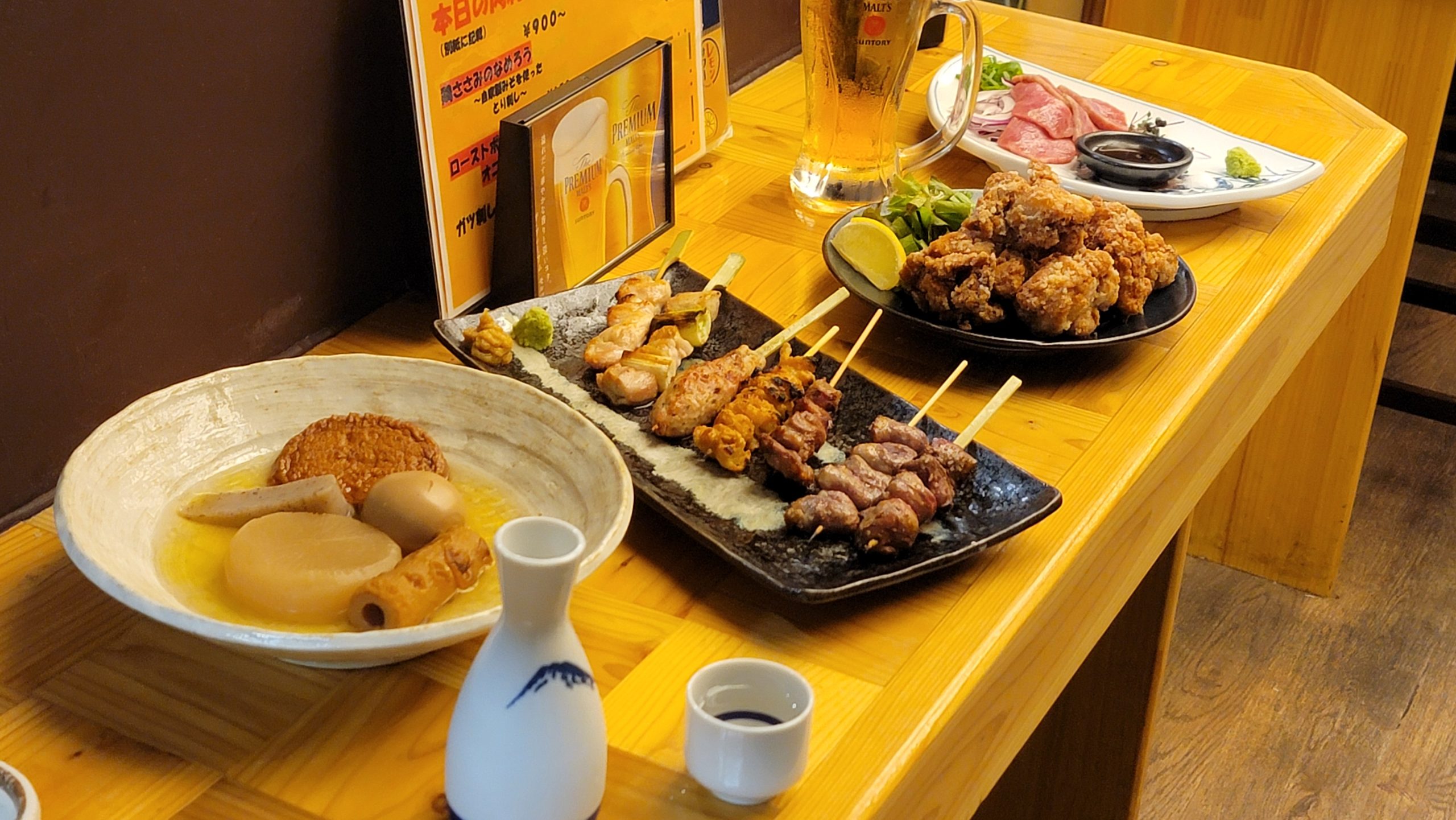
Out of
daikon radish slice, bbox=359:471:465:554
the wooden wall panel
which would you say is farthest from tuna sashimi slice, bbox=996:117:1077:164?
the wooden wall panel

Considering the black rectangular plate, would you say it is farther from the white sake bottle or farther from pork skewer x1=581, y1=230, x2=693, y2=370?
the white sake bottle

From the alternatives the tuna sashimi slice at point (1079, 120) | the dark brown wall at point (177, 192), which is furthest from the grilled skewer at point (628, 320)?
the tuna sashimi slice at point (1079, 120)

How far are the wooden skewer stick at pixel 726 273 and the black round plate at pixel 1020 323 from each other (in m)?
0.09

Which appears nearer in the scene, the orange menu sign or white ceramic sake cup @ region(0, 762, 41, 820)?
white ceramic sake cup @ region(0, 762, 41, 820)

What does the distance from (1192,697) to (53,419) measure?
1997 millimetres

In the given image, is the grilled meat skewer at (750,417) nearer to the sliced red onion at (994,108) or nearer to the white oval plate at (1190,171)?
the white oval plate at (1190,171)

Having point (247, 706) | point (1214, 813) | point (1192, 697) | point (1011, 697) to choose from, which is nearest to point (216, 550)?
point (247, 706)

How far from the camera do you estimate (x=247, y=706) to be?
0.86 metres

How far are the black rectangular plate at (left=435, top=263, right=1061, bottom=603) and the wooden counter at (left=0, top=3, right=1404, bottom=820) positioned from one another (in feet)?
0.10

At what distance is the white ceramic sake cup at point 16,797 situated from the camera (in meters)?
0.70

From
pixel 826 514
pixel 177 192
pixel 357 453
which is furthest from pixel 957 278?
pixel 177 192

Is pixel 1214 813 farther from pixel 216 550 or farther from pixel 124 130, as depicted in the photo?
pixel 124 130

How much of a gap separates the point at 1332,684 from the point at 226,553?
6.97ft

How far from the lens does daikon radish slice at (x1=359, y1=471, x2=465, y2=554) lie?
3.03 feet
